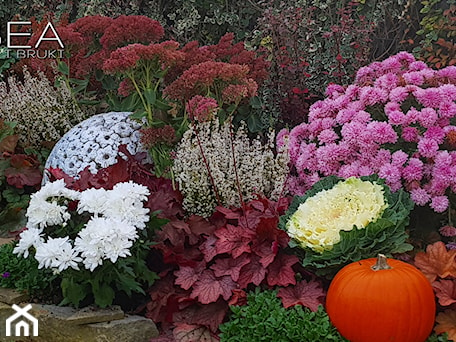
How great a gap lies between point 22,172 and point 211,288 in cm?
209

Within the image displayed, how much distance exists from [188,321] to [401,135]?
4.40ft

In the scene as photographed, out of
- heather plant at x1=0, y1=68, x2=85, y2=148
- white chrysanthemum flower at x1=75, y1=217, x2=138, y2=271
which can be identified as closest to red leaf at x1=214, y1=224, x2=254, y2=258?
white chrysanthemum flower at x1=75, y1=217, x2=138, y2=271

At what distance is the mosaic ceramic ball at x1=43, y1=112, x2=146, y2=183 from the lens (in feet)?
11.5

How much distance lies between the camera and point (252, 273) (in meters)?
2.52

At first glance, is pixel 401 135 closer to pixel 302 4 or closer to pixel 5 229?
pixel 302 4

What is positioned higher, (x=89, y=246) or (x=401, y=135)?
(x=401, y=135)

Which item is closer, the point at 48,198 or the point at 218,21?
the point at 48,198

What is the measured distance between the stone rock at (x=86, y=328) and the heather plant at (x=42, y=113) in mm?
1935

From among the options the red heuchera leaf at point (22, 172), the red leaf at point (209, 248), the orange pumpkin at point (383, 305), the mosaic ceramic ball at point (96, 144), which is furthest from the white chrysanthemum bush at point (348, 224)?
the red heuchera leaf at point (22, 172)

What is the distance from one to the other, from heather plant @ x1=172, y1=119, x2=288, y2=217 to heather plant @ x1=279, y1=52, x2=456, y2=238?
0.17 m

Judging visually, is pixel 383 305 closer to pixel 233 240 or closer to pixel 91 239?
pixel 233 240

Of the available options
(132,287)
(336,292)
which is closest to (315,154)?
(336,292)

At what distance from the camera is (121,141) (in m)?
3.58

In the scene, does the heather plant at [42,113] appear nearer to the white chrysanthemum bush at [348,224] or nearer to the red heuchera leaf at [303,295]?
the white chrysanthemum bush at [348,224]
